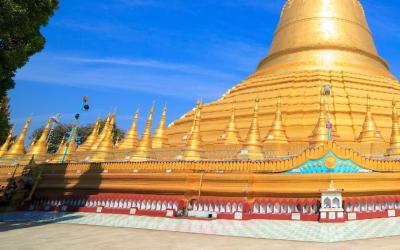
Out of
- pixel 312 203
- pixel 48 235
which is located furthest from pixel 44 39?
pixel 312 203

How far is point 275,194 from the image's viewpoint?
9320mm

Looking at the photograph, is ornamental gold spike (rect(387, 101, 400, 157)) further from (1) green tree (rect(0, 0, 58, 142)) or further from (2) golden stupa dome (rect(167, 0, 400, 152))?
(1) green tree (rect(0, 0, 58, 142))

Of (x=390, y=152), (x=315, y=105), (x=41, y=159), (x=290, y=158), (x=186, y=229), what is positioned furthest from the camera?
(x=41, y=159)

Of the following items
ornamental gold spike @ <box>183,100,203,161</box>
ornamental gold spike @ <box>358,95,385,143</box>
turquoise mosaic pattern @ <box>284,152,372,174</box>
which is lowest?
turquoise mosaic pattern @ <box>284,152,372,174</box>

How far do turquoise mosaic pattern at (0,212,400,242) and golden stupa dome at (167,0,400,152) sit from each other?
5393 mm

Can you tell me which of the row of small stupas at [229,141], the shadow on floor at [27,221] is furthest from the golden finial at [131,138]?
the shadow on floor at [27,221]

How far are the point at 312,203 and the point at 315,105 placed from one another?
7175mm

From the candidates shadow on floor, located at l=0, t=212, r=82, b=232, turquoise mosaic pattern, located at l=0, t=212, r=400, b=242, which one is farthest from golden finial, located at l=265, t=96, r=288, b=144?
shadow on floor, located at l=0, t=212, r=82, b=232

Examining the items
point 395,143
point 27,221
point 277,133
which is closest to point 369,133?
point 395,143

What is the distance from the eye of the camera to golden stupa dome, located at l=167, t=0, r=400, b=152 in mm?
14625

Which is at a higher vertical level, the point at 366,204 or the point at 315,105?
the point at 315,105

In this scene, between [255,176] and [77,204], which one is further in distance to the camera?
[77,204]

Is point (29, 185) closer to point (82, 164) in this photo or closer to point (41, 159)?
point (82, 164)

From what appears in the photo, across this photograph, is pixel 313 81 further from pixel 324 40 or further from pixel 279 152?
pixel 279 152
